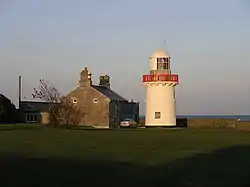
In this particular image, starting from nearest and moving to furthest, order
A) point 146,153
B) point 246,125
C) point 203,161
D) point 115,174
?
point 115,174
point 203,161
point 146,153
point 246,125

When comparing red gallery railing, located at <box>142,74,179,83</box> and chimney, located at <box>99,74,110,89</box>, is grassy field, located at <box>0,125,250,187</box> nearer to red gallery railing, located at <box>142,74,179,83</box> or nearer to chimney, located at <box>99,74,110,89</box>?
red gallery railing, located at <box>142,74,179,83</box>

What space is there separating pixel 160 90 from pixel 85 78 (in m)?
18.4

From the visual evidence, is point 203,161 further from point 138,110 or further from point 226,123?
point 138,110

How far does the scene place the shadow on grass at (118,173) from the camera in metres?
13.2

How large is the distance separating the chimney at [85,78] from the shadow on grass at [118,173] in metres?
61.1

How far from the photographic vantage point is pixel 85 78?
262 ft

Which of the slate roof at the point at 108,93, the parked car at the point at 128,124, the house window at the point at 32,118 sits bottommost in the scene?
the parked car at the point at 128,124

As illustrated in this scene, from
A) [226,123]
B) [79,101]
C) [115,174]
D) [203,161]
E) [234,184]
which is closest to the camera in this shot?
[234,184]

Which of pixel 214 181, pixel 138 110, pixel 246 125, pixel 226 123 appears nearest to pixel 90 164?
pixel 214 181

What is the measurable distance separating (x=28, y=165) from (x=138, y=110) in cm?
7287

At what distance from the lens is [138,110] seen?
291 ft

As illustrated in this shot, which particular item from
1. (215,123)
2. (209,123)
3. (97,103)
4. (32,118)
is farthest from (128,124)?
(32,118)

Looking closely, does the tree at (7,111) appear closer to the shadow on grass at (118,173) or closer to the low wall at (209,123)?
the low wall at (209,123)

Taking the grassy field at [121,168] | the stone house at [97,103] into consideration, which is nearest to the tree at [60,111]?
the stone house at [97,103]
